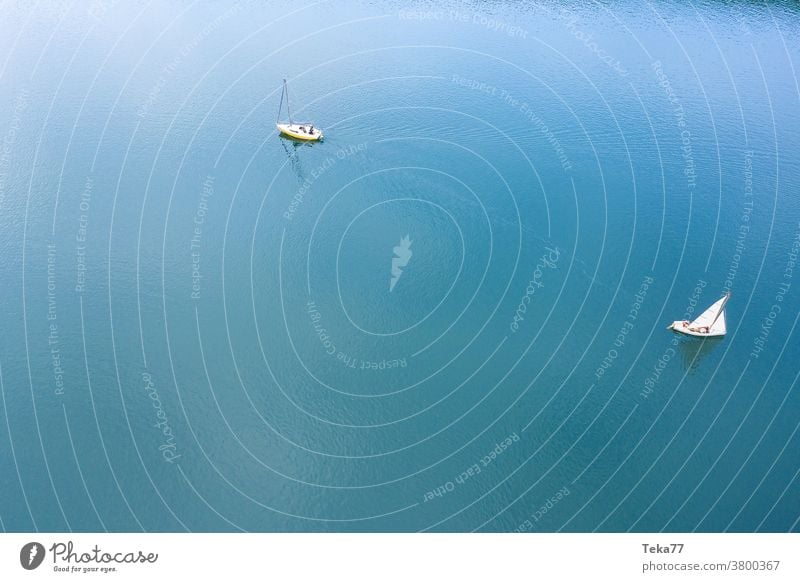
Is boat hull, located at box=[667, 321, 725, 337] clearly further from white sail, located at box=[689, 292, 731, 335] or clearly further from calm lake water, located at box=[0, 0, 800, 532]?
calm lake water, located at box=[0, 0, 800, 532]

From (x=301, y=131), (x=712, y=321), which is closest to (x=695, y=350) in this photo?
(x=712, y=321)

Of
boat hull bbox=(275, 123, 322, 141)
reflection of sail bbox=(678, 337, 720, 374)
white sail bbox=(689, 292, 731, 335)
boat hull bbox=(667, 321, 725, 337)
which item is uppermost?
boat hull bbox=(275, 123, 322, 141)

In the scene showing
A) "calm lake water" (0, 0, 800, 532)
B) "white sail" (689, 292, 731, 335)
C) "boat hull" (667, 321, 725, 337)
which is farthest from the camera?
"boat hull" (667, 321, 725, 337)

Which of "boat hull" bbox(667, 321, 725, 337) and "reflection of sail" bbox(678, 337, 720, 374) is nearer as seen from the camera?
"reflection of sail" bbox(678, 337, 720, 374)
